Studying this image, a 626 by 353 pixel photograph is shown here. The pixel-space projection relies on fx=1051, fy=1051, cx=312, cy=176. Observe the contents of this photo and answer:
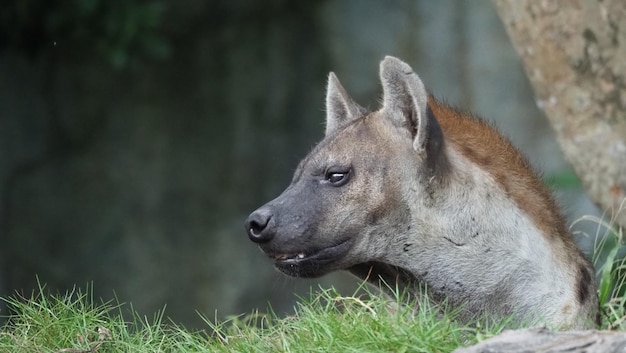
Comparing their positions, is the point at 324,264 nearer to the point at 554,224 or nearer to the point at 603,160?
the point at 554,224

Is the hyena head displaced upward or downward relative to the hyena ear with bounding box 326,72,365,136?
downward

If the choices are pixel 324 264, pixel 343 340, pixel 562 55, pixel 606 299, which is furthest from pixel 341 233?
pixel 562 55

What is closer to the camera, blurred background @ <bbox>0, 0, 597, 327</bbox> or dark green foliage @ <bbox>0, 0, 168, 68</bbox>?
dark green foliage @ <bbox>0, 0, 168, 68</bbox>

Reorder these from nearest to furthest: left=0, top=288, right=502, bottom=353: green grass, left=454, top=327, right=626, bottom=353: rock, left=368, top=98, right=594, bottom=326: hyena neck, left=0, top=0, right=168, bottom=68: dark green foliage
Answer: left=454, top=327, right=626, bottom=353: rock < left=0, top=288, right=502, bottom=353: green grass < left=368, top=98, right=594, bottom=326: hyena neck < left=0, top=0, right=168, bottom=68: dark green foliage

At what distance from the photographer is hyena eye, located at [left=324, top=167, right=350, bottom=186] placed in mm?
4141

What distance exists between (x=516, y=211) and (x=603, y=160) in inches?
68.2

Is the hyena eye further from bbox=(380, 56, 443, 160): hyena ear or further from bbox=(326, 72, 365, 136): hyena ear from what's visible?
bbox=(326, 72, 365, 136): hyena ear

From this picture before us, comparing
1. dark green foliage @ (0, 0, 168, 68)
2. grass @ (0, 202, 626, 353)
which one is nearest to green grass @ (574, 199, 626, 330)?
grass @ (0, 202, 626, 353)

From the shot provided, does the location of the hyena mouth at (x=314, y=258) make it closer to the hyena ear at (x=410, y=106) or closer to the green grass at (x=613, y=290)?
the hyena ear at (x=410, y=106)

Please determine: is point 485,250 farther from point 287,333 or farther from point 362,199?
point 287,333

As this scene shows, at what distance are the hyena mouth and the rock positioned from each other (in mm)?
991

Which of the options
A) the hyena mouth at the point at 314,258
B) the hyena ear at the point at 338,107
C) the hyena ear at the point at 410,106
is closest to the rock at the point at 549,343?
the hyena mouth at the point at 314,258

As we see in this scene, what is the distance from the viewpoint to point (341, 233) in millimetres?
4039

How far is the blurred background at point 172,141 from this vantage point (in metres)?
10.3
